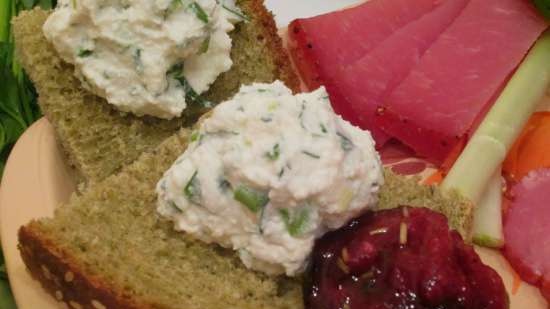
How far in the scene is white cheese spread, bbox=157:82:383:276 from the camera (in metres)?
2.00

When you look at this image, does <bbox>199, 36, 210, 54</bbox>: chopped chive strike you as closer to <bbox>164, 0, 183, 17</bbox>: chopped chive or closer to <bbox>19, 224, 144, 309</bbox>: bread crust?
<bbox>164, 0, 183, 17</bbox>: chopped chive

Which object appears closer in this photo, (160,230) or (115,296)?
(115,296)

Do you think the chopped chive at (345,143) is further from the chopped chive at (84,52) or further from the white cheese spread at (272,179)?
the chopped chive at (84,52)

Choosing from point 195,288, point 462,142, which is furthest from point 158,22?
point 462,142

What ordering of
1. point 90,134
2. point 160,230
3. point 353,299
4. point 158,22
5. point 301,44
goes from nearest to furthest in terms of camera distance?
point 353,299 < point 160,230 < point 158,22 < point 90,134 < point 301,44

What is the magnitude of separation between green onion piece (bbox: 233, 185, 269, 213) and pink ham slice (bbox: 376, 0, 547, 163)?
42.2 inches

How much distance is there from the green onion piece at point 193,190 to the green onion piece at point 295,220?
0.24 m

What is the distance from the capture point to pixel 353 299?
1943mm

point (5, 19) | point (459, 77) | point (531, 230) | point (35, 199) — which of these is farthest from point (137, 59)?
point (531, 230)

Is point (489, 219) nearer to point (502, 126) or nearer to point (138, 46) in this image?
point (502, 126)

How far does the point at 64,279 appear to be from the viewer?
2061 mm

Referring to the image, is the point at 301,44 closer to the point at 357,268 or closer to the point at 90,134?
the point at 90,134

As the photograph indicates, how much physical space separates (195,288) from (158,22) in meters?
0.88

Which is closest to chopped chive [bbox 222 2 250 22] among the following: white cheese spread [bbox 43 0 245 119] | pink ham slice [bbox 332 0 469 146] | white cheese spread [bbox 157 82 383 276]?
white cheese spread [bbox 43 0 245 119]
